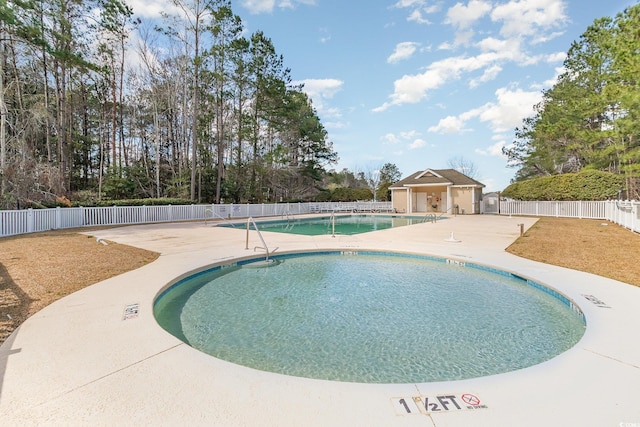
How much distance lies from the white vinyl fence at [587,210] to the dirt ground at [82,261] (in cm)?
203

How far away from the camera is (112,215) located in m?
13.5

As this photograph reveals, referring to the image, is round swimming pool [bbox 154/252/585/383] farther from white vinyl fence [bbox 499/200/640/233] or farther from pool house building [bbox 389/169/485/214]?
pool house building [bbox 389/169/485/214]

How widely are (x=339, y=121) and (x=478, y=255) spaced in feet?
90.3

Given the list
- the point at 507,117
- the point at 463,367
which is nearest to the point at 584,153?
the point at 507,117

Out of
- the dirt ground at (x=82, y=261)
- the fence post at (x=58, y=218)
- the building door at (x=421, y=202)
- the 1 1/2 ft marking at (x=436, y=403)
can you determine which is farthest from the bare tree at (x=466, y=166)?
the 1 1/2 ft marking at (x=436, y=403)

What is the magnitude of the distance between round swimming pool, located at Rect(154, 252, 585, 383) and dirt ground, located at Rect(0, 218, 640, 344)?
1.40 meters

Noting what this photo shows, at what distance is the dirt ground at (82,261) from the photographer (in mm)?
4043

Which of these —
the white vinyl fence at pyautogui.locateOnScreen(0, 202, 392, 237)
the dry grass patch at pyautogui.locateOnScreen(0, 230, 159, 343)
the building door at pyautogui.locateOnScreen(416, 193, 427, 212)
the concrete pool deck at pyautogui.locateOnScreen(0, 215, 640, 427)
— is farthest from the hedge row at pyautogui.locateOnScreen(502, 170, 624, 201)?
the dry grass patch at pyautogui.locateOnScreen(0, 230, 159, 343)

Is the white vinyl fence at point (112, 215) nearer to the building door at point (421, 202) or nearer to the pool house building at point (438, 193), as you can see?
the pool house building at point (438, 193)

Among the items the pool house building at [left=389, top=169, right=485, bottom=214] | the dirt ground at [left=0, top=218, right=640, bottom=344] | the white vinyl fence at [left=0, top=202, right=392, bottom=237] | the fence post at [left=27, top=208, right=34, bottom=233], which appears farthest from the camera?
the pool house building at [left=389, top=169, right=485, bottom=214]

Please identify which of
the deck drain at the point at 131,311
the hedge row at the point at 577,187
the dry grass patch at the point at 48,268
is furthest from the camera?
the hedge row at the point at 577,187

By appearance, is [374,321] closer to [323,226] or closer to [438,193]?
[323,226]

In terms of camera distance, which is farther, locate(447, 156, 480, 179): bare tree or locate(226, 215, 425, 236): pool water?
locate(447, 156, 480, 179): bare tree

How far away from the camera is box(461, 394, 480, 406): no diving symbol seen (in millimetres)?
1945
